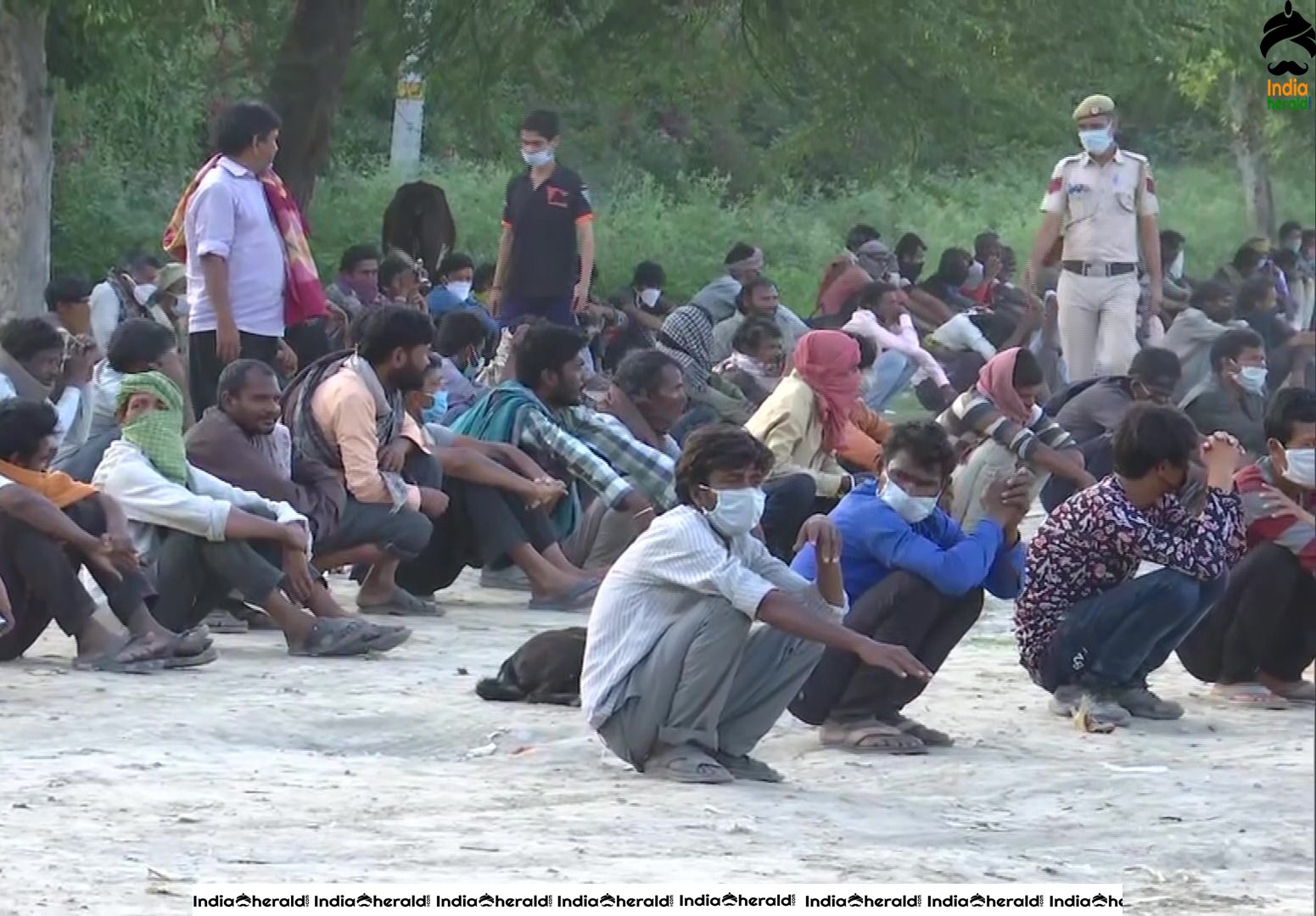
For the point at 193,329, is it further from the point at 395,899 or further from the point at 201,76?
the point at 201,76

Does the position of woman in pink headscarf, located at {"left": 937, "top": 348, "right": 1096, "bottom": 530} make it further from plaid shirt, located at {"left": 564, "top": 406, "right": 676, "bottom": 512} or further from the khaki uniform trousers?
→ the khaki uniform trousers

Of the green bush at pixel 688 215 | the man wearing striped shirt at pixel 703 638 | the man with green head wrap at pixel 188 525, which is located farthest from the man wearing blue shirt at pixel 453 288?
the green bush at pixel 688 215

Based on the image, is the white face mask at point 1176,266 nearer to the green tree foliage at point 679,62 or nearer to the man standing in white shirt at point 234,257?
the green tree foliage at point 679,62

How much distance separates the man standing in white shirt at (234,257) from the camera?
442 inches

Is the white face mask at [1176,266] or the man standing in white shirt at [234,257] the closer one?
the man standing in white shirt at [234,257]

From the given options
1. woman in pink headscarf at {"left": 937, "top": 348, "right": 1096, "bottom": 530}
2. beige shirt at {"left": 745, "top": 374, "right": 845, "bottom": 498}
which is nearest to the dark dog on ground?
beige shirt at {"left": 745, "top": 374, "right": 845, "bottom": 498}

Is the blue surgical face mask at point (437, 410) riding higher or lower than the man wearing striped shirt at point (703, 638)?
higher

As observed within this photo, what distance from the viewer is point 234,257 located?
11.4 m

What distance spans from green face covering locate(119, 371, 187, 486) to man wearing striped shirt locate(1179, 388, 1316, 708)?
11.1 feet

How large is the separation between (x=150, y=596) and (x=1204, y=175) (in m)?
38.4

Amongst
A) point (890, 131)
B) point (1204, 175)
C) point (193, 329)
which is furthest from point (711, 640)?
point (1204, 175)

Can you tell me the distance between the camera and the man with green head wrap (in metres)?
9.22

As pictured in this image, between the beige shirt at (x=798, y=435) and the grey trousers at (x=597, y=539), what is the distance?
0.76 meters

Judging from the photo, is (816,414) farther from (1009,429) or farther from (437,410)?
(437,410)
